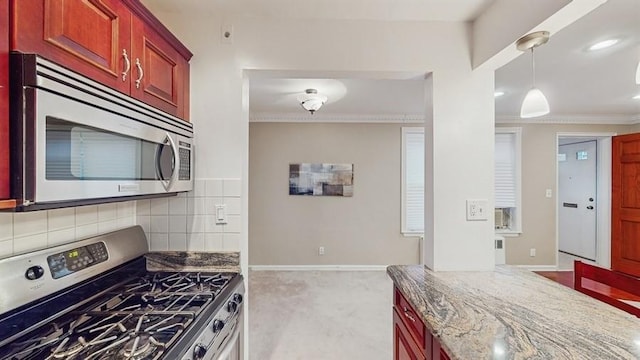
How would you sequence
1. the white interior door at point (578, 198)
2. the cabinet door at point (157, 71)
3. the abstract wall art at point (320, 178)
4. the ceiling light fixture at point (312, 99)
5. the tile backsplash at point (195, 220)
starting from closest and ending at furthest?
the cabinet door at point (157, 71), the tile backsplash at point (195, 220), the ceiling light fixture at point (312, 99), the abstract wall art at point (320, 178), the white interior door at point (578, 198)

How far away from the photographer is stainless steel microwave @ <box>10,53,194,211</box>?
2.52 ft

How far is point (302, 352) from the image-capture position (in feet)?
7.93

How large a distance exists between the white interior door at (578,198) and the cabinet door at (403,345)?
531 centimetres

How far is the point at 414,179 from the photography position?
4.60 meters

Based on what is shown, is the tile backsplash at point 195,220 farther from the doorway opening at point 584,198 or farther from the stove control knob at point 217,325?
the doorway opening at point 584,198

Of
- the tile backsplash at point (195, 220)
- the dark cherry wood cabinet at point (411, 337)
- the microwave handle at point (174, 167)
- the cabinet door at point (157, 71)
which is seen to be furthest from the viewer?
the tile backsplash at point (195, 220)

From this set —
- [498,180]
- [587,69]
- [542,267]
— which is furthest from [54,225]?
[542,267]

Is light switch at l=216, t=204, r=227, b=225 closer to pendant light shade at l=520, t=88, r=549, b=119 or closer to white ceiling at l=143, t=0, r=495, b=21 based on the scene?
white ceiling at l=143, t=0, r=495, b=21

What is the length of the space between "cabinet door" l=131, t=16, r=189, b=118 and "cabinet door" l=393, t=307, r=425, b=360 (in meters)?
A: 1.65

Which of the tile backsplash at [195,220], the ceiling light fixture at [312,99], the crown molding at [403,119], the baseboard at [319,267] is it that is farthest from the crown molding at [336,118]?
the tile backsplash at [195,220]

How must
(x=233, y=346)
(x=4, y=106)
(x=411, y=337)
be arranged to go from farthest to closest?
(x=233, y=346) → (x=411, y=337) → (x=4, y=106)

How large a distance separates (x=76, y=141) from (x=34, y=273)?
0.56 meters

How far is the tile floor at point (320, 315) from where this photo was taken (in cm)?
246

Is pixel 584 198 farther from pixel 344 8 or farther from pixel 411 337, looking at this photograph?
pixel 344 8
